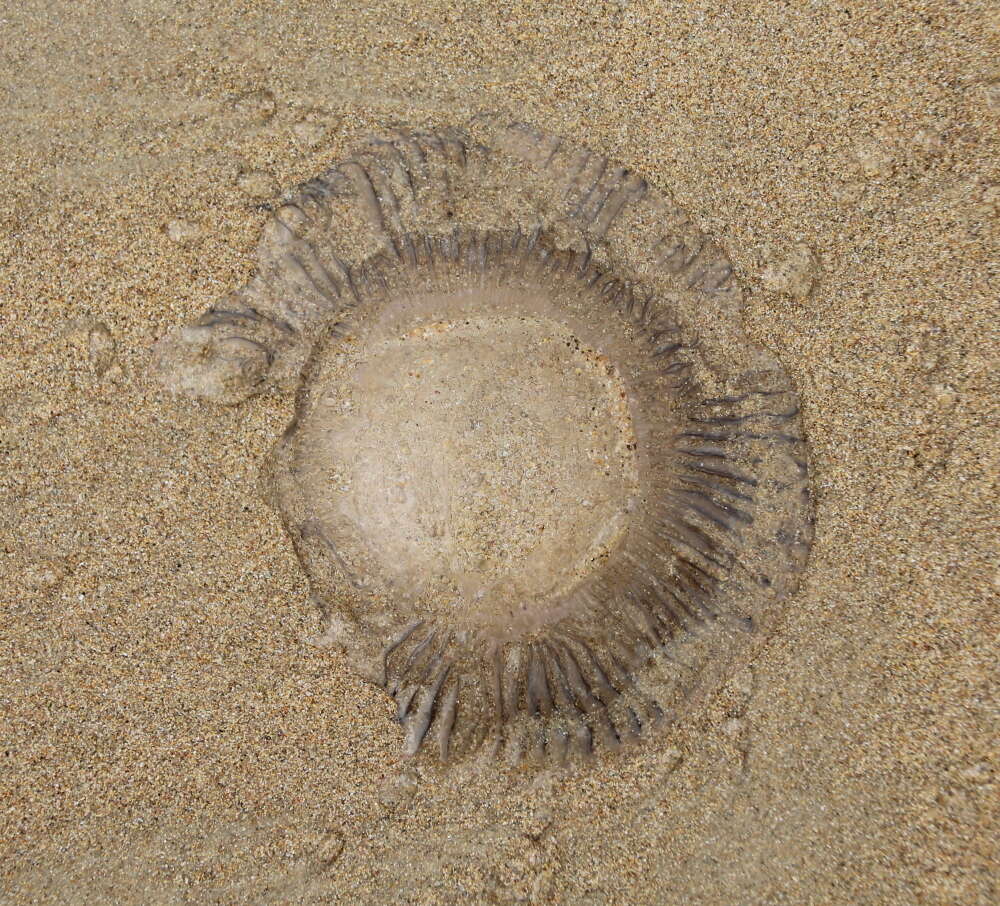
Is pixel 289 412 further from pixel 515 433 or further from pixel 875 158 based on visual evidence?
pixel 875 158

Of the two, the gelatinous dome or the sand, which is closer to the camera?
the sand

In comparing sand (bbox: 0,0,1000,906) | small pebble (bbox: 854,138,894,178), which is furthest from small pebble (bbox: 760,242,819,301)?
small pebble (bbox: 854,138,894,178)

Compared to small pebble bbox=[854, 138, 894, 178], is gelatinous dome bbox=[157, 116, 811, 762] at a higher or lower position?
lower

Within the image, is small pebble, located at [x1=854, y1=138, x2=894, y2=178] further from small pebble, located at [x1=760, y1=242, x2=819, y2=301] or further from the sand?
small pebble, located at [x1=760, y1=242, x2=819, y2=301]

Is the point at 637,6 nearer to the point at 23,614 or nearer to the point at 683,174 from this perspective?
the point at 683,174

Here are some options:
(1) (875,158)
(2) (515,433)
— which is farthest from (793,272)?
(2) (515,433)

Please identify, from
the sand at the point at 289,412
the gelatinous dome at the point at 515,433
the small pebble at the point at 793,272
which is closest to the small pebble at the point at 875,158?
the sand at the point at 289,412

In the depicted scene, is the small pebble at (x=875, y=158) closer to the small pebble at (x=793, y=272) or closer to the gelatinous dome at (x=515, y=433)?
the small pebble at (x=793, y=272)
